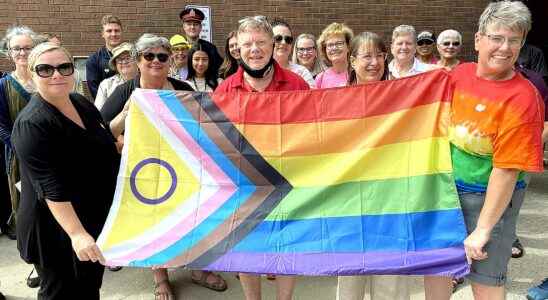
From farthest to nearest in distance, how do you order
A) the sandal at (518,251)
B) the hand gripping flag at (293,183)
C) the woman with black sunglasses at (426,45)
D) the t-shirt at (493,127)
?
the woman with black sunglasses at (426,45) < the sandal at (518,251) < the hand gripping flag at (293,183) < the t-shirt at (493,127)

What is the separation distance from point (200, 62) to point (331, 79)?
143 centimetres

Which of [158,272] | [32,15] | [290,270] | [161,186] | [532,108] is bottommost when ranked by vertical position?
[158,272]

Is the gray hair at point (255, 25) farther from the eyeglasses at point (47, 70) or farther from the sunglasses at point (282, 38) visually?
the sunglasses at point (282, 38)

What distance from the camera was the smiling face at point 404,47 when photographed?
344 centimetres

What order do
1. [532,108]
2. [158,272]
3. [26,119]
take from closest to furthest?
1. [532,108]
2. [26,119]
3. [158,272]

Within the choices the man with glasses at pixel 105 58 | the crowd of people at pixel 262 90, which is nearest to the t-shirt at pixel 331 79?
the crowd of people at pixel 262 90

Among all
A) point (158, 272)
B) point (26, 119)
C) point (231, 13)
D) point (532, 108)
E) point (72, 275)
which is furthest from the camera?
point (231, 13)

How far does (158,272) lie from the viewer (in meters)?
3.53

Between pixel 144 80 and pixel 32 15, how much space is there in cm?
495

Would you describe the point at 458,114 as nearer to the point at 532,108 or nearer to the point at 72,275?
the point at 532,108

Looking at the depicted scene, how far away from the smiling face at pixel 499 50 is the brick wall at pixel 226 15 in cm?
601

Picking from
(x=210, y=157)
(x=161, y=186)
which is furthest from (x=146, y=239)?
(x=210, y=157)

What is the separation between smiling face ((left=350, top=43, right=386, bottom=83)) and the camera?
8.90 ft

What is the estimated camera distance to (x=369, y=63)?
2730mm
